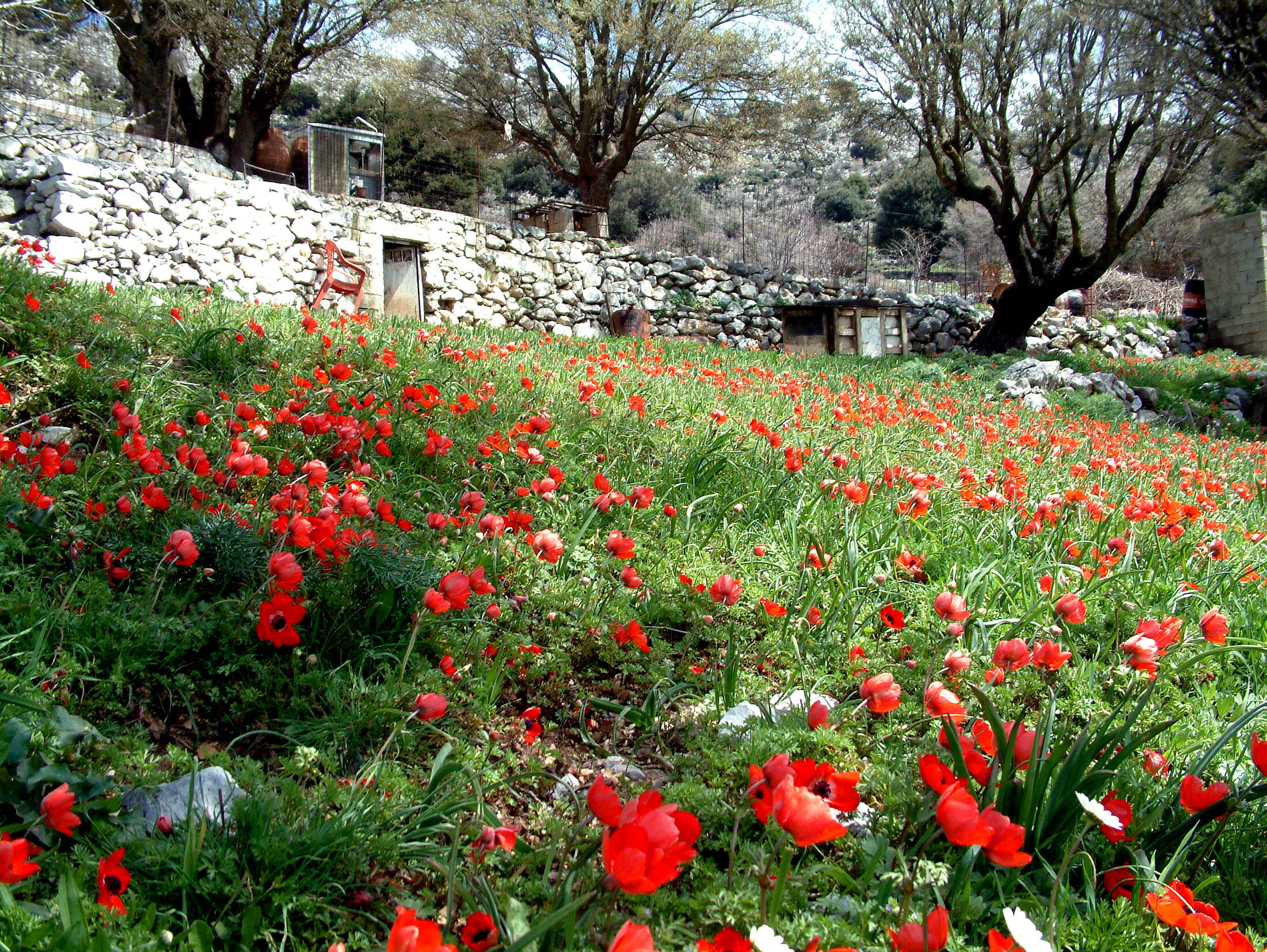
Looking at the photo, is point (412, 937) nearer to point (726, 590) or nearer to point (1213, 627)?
point (726, 590)

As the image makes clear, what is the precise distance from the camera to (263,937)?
120 cm

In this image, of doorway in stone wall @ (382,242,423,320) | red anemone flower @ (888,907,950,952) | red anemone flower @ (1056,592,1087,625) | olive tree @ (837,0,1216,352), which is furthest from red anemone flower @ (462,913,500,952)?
olive tree @ (837,0,1216,352)

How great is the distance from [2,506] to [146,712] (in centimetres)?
83

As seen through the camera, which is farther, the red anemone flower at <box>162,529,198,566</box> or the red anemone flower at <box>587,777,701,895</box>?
the red anemone flower at <box>162,529,198,566</box>

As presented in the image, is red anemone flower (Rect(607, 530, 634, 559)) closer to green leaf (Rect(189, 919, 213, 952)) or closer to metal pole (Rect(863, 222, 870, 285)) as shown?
green leaf (Rect(189, 919, 213, 952))

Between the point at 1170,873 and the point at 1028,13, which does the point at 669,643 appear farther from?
the point at 1028,13

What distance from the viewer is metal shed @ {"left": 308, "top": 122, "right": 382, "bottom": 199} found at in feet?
48.2

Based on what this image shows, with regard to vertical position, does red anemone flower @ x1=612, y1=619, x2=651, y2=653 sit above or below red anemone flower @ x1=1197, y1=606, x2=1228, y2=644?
below

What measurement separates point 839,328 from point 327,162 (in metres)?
10.0

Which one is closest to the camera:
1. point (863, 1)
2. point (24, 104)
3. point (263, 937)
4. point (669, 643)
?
point (263, 937)

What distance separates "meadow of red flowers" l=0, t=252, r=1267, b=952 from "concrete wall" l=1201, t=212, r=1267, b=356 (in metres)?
16.9

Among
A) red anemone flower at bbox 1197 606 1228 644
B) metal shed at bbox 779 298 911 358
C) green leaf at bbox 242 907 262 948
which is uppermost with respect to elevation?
metal shed at bbox 779 298 911 358

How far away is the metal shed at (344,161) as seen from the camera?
1469 centimetres

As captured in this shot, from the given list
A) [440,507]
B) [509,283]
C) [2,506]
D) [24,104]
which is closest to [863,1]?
[509,283]
